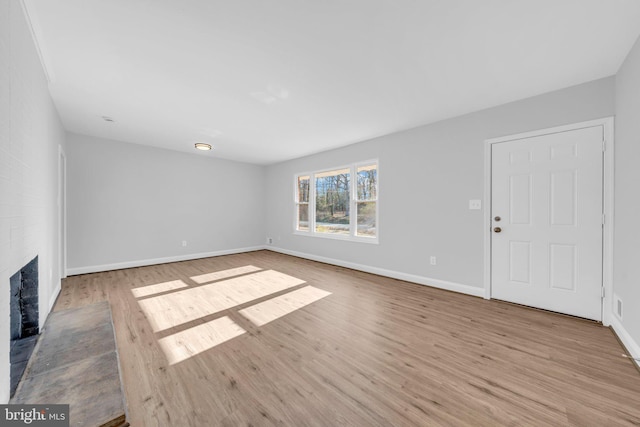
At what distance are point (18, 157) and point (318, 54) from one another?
227 cm

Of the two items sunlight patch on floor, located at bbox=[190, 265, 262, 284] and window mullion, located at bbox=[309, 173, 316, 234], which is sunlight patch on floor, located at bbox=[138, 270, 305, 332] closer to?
sunlight patch on floor, located at bbox=[190, 265, 262, 284]

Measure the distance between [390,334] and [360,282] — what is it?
1.64 metres

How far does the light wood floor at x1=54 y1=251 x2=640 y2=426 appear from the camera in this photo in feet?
4.57

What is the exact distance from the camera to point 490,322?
2518mm

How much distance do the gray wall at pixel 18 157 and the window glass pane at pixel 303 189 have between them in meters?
4.36

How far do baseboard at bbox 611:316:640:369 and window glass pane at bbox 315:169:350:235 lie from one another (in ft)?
11.8

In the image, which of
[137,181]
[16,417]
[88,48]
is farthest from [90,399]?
[137,181]

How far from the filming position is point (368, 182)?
15.2 ft

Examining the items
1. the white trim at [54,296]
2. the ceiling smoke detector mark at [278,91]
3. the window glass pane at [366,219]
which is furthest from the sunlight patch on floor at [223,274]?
the ceiling smoke detector mark at [278,91]

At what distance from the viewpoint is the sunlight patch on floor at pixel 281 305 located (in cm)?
265

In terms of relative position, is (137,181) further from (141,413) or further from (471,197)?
(471,197)

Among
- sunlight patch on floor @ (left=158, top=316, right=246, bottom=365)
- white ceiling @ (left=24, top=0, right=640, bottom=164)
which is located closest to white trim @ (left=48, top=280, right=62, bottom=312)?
sunlight patch on floor @ (left=158, top=316, right=246, bottom=365)

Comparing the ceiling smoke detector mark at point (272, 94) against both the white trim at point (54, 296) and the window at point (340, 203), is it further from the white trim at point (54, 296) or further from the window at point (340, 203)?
the white trim at point (54, 296)

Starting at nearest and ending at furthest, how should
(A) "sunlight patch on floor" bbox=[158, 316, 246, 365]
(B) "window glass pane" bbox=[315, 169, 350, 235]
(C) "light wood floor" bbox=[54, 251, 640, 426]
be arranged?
1. (C) "light wood floor" bbox=[54, 251, 640, 426]
2. (A) "sunlight patch on floor" bbox=[158, 316, 246, 365]
3. (B) "window glass pane" bbox=[315, 169, 350, 235]
